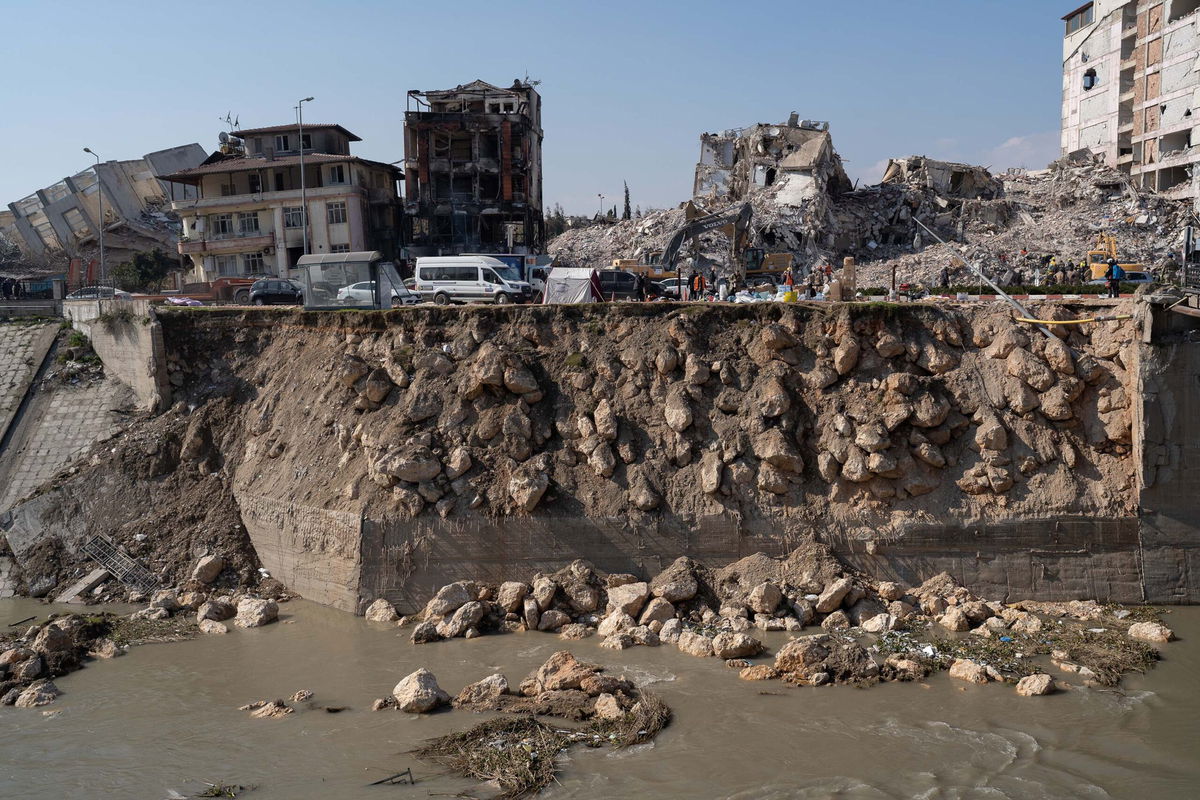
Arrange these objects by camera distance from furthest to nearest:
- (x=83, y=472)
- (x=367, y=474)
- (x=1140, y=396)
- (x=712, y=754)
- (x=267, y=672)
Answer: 1. (x=83, y=472)
2. (x=367, y=474)
3. (x=1140, y=396)
4. (x=267, y=672)
5. (x=712, y=754)

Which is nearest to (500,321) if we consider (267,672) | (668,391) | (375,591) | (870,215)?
(668,391)

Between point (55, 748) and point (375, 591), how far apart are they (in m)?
A: 5.69

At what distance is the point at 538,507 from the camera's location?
57.4ft

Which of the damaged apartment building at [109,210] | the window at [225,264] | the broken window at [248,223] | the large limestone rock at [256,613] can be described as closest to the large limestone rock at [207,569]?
the large limestone rock at [256,613]

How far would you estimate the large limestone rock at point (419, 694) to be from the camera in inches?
519

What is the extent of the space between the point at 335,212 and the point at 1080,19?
1777 inches

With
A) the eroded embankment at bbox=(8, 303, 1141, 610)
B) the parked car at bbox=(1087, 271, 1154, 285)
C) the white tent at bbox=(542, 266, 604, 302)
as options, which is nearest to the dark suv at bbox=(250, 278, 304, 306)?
the white tent at bbox=(542, 266, 604, 302)

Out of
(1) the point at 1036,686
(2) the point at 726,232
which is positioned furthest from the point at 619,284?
(1) the point at 1036,686

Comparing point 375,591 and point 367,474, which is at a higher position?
point 367,474

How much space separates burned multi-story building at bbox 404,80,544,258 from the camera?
154 feet

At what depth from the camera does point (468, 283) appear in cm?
2852

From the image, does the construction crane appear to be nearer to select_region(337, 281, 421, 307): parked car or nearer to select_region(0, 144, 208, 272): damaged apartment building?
select_region(337, 281, 421, 307): parked car

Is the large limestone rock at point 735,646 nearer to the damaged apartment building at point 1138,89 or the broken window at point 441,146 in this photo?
the broken window at point 441,146

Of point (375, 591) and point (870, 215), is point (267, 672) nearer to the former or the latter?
point (375, 591)
